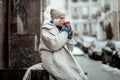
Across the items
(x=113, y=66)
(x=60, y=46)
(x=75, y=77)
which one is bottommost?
(x=113, y=66)

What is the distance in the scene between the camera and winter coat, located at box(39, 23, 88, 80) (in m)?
6.58

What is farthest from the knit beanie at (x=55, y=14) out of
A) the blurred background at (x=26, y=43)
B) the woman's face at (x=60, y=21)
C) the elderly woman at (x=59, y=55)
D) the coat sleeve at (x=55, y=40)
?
the blurred background at (x=26, y=43)

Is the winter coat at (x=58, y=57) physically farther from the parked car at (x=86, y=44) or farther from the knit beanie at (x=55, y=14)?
the parked car at (x=86, y=44)

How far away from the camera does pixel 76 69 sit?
668cm

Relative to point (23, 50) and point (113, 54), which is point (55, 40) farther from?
point (113, 54)

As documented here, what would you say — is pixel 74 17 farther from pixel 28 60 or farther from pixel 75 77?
pixel 75 77

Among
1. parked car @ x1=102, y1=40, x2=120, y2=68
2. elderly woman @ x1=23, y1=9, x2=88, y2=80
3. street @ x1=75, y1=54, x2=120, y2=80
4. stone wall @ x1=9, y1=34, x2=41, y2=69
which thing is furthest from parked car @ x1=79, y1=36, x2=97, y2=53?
elderly woman @ x1=23, y1=9, x2=88, y2=80

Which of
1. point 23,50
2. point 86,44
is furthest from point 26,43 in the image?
point 86,44

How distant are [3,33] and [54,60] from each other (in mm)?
4871

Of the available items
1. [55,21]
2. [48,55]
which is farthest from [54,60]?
[55,21]

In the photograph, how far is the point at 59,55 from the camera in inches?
263

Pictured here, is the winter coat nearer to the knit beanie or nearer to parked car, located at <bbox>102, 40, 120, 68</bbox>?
the knit beanie

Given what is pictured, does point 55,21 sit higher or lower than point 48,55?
higher

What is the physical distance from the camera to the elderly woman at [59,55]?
659 cm
